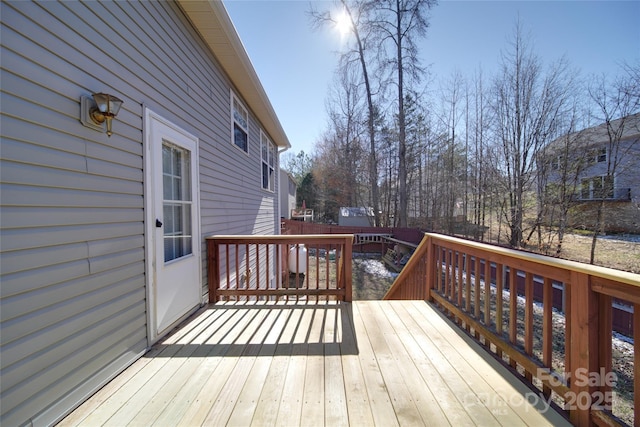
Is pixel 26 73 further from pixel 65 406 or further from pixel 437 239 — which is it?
pixel 437 239

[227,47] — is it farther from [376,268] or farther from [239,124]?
[376,268]

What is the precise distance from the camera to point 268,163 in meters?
7.00

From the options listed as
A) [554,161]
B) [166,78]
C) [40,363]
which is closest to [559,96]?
[554,161]

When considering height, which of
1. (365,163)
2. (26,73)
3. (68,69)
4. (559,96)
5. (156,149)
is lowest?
(156,149)

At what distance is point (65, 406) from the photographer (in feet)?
4.68

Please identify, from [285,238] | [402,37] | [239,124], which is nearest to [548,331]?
[285,238]

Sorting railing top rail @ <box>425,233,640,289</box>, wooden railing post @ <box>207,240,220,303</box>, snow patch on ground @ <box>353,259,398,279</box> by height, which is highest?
railing top rail @ <box>425,233,640,289</box>

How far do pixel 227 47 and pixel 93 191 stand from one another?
2.74m

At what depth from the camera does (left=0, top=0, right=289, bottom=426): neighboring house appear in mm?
1230

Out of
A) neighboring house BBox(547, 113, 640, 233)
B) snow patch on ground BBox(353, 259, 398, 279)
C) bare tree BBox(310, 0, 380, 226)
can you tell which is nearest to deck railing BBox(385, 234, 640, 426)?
snow patch on ground BBox(353, 259, 398, 279)

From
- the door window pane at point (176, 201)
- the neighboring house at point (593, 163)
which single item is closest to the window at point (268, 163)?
the door window pane at point (176, 201)

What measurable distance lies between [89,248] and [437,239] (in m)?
3.14

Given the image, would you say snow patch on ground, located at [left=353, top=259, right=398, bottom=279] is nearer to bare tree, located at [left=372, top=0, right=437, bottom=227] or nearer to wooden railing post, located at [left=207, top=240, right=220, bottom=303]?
bare tree, located at [left=372, top=0, right=437, bottom=227]

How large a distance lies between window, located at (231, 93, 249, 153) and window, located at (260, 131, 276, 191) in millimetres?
1181
